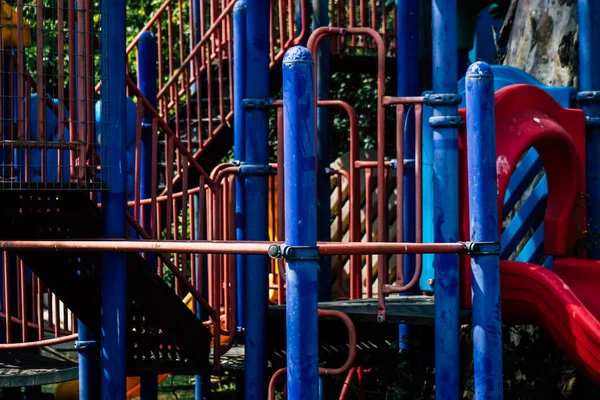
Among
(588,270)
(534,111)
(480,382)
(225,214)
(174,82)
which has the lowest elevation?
(480,382)

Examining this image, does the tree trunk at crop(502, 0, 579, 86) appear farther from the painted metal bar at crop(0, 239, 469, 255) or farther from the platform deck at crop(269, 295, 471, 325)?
the painted metal bar at crop(0, 239, 469, 255)

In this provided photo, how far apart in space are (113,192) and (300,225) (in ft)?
4.88

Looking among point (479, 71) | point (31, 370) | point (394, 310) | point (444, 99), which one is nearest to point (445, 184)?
point (444, 99)

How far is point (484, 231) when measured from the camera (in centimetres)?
484

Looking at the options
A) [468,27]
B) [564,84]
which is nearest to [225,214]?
[564,84]

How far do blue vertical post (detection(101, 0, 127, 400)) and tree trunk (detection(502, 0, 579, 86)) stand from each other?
3502 mm

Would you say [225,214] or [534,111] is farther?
[225,214]

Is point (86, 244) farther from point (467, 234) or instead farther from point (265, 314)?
point (467, 234)

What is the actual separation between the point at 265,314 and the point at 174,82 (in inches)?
197

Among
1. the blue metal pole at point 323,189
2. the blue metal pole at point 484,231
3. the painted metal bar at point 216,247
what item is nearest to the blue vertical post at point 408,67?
Answer: the blue metal pole at point 323,189

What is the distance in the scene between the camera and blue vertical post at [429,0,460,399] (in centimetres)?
508

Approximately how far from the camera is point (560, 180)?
6.47 m

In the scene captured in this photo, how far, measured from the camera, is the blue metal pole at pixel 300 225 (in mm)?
4145

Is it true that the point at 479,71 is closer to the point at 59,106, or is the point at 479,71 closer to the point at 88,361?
the point at 59,106
